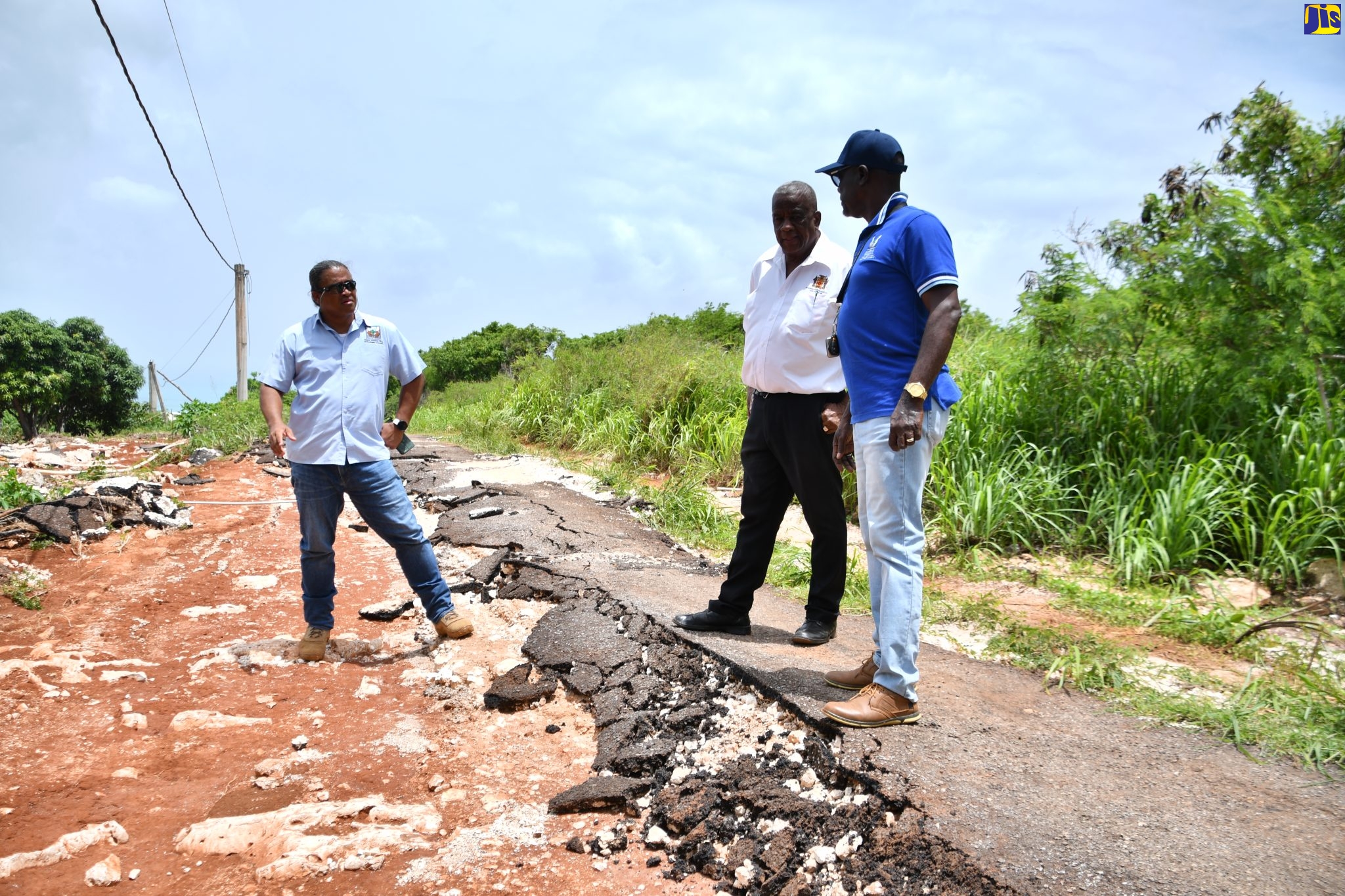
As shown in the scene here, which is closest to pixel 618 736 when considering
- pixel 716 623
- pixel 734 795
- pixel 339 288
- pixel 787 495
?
pixel 734 795

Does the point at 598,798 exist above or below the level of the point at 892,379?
below

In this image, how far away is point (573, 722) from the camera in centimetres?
324

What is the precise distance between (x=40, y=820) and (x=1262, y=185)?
7.52 m

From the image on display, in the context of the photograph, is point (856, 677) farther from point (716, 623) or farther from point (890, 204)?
point (890, 204)

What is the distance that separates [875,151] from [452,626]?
287cm

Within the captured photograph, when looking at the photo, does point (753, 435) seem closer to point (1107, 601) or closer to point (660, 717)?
point (660, 717)

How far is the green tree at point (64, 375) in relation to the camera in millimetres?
22125

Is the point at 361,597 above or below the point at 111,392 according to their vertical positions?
below

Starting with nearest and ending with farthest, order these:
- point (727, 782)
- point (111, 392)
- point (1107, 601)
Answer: point (727, 782) < point (1107, 601) < point (111, 392)

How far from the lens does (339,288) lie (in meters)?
3.74

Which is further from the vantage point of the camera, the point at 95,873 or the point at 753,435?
the point at 753,435

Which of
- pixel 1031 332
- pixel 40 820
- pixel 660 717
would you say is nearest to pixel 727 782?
pixel 660 717

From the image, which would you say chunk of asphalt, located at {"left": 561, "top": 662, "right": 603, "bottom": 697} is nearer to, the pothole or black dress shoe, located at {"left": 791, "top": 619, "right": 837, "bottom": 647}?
the pothole

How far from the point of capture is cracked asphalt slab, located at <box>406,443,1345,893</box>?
1950 millimetres
